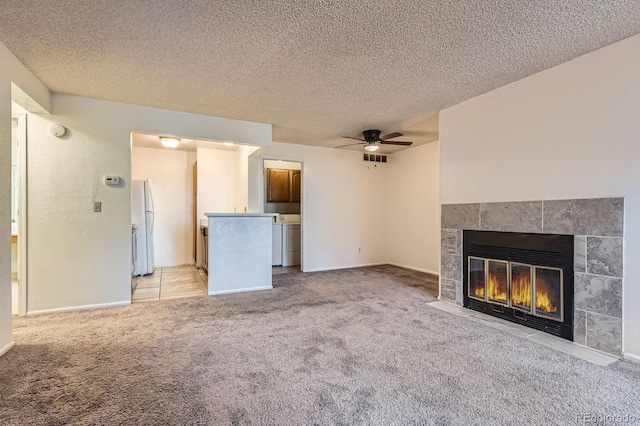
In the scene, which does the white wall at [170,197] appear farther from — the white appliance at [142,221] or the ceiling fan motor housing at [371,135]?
the ceiling fan motor housing at [371,135]

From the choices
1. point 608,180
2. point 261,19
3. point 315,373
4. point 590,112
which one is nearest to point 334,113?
point 261,19

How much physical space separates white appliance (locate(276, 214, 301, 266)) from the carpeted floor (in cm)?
327

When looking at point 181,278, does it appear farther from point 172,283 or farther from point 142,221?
point 142,221

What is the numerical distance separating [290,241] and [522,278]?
4489mm

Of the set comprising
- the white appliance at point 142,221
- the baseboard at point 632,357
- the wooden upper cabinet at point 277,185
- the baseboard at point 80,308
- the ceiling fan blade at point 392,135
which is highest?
the ceiling fan blade at point 392,135

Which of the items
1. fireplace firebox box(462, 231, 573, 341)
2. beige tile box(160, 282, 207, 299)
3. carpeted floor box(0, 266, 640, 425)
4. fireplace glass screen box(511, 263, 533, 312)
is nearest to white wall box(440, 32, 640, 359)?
fireplace firebox box(462, 231, 573, 341)

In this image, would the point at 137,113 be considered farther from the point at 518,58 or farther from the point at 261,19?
the point at 518,58

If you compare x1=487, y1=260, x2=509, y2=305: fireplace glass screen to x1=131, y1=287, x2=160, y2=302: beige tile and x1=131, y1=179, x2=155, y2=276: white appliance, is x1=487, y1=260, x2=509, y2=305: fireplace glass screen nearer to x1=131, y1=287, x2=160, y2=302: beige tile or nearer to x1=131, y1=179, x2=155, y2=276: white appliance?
x1=131, y1=287, x2=160, y2=302: beige tile

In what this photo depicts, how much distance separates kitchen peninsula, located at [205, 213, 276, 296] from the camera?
13.6ft

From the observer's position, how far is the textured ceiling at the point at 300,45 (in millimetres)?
1927

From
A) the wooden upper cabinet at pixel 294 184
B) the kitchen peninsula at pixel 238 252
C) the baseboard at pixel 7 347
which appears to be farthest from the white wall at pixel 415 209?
the baseboard at pixel 7 347

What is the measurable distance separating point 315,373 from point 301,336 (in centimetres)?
64

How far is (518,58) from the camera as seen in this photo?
253cm

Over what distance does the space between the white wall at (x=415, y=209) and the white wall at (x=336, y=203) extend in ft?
0.85
